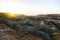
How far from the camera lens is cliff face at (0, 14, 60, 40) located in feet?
24.4

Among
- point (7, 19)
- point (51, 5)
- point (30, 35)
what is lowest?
point (30, 35)

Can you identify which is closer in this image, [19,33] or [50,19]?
[19,33]

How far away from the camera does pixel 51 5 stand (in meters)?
9.79

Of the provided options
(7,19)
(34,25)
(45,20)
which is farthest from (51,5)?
(7,19)

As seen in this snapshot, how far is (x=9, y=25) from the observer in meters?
8.58

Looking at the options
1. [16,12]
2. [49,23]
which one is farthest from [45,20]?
[16,12]

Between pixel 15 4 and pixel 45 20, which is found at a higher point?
pixel 15 4

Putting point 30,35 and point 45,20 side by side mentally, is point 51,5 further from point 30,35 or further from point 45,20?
point 30,35

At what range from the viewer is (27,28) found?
8547 millimetres

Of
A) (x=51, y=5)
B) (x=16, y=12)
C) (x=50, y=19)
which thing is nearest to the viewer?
(x=16, y=12)

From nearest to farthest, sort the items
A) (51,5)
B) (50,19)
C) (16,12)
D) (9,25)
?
(9,25), (16,12), (51,5), (50,19)

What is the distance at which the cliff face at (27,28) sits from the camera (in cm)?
743

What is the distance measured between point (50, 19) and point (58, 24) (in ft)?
3.10

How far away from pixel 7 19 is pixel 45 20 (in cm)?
215
